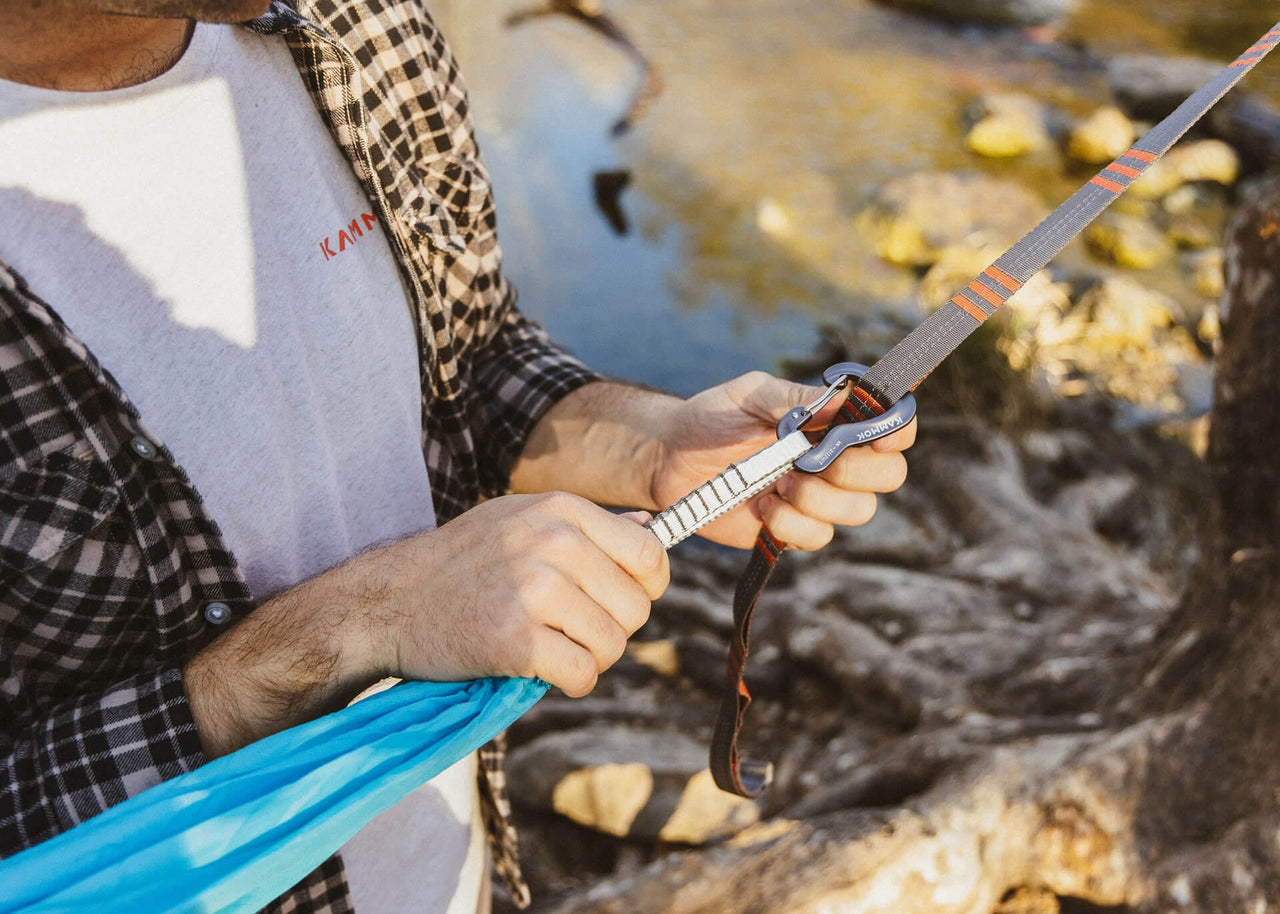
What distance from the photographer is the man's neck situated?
1.07 metres

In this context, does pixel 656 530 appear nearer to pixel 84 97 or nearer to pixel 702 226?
pixel 84 97

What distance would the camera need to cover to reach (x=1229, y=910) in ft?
5.48

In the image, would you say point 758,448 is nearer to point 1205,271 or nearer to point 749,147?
point 1205,271

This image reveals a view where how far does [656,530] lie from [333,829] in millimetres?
513

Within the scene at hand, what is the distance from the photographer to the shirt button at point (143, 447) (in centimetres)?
113

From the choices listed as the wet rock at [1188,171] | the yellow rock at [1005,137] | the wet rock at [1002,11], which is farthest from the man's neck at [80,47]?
the wet rock at [1002,11]

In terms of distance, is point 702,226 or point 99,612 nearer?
point 99,612

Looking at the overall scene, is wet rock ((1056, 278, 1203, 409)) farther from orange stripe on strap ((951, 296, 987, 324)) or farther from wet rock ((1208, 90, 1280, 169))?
orange stripe on strap ((951, 296, 987, 324))

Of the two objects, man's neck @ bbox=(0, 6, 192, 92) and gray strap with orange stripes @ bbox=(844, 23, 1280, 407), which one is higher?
man's neck @ bbox=(0, 6, 192, 92)

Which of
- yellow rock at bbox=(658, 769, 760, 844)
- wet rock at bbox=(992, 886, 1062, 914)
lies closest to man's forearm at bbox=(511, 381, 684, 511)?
wet rock at bbox=(992, 886, 1062, 914)

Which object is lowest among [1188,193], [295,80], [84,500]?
[1188,193]

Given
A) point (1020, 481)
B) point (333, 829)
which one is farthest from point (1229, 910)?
point (1020, 481)

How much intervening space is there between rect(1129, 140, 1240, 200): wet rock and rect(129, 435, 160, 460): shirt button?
31.8ft

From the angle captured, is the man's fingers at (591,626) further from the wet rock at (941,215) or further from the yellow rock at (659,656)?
the wet rock at (941,215)
